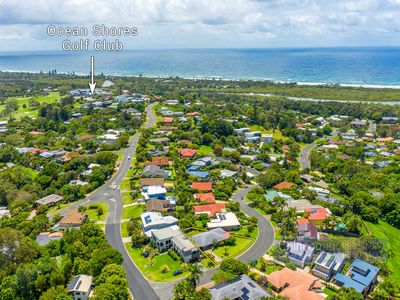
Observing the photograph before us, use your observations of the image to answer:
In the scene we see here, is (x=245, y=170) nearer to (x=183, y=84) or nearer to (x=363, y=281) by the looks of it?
(x=363, y=281)

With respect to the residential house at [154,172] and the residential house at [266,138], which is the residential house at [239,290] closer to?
the residential house at [154,172]

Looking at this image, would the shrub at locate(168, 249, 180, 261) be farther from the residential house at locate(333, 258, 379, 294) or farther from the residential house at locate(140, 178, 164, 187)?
the residential house at locate(140, 178, 164, 187)

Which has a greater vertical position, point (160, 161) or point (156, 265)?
point (160, 161)

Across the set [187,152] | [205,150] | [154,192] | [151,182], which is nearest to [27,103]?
[205,150]

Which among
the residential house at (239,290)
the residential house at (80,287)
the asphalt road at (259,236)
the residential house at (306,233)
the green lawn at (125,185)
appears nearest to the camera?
the residential house at (239,290)

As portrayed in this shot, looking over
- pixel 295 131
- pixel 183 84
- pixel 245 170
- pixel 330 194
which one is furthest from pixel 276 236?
pixel 183 84

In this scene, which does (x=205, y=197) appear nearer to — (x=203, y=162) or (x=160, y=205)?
(x=160, y=205)

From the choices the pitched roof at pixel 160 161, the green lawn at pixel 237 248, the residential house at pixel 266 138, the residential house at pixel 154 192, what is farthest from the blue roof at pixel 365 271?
the residential house at pixel 266 138
